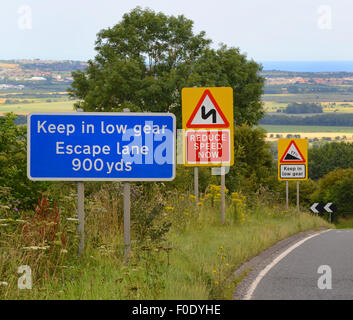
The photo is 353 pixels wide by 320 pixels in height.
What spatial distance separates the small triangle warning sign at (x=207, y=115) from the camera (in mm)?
15398

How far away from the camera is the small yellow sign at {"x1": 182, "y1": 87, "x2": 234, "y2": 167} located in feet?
50.7

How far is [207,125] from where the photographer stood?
15.5 meters

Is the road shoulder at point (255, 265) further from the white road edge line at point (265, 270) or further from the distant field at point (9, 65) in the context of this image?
the distant field at point (9, 65)

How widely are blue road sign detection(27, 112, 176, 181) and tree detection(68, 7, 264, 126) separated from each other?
51.7 m

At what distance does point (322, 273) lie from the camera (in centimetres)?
1117

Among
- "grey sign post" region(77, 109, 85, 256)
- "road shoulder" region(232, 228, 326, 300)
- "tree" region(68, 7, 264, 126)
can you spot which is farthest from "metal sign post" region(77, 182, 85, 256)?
"tree" region(68, 7, 264, 126)

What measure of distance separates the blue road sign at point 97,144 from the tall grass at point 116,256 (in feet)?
2.36

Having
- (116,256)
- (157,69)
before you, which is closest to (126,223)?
(116,256)

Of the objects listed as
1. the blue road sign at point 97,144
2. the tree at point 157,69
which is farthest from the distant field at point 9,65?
the blue road sign at point 97,144

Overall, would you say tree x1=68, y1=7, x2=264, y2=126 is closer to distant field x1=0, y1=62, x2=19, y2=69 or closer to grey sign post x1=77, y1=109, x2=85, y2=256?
distant field x1=0, y1=62, x2=19, y2=69

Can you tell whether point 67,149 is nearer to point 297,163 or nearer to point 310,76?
point 297,163

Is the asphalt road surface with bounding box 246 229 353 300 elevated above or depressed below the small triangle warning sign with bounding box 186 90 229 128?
below

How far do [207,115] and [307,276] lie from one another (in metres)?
5.49

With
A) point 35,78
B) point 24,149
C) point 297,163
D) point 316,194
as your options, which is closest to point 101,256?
point 24,149
